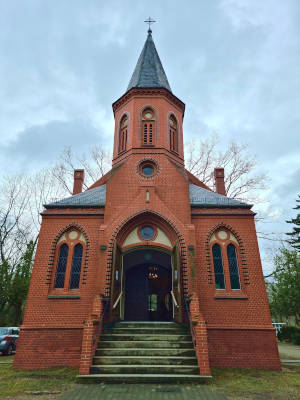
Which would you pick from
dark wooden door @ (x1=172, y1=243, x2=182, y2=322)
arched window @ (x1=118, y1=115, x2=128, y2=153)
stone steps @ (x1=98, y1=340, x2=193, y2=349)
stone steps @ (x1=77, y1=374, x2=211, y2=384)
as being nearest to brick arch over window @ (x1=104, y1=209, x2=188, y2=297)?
dark wooden door @ (x1=172, y1=243, x2=182, y2=322)

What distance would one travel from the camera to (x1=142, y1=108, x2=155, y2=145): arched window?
14.5m

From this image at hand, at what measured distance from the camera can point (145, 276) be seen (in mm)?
14867

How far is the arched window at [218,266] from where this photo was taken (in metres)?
11.2

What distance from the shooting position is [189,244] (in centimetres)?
1109

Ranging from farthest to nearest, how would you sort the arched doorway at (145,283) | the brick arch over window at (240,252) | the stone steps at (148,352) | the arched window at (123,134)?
the arched window at (123,134), the arched doorway at (145,283), the brick arch over window at (240,252), the stone steps at (148,352)

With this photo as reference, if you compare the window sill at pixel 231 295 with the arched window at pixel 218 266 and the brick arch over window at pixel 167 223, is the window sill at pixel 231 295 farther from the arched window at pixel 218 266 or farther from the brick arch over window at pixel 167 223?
the brick arch over window at pixel 167 223

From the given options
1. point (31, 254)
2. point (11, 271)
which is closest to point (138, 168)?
point (31, 254)

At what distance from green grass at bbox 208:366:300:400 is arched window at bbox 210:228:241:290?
320 centimetres

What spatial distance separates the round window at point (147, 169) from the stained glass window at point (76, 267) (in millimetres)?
5029

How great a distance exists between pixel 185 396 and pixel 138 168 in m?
9.93

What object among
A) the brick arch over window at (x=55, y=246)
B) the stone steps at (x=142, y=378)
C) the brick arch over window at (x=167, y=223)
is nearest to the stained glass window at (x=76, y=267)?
the brick arch over window at (x=55, y=246)

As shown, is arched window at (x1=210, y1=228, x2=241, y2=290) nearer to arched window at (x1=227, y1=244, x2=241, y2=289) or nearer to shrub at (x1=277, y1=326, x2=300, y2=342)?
arched window at (x1=227, y1=244, x2=241, y2=289)

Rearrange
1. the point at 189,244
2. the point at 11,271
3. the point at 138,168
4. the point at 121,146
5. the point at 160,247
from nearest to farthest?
the point at 189,244, the point at 160,247, the point at 138,168, the point at 121,146, the point at 11,271

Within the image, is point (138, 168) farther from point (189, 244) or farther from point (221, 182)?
point (221, 182)
